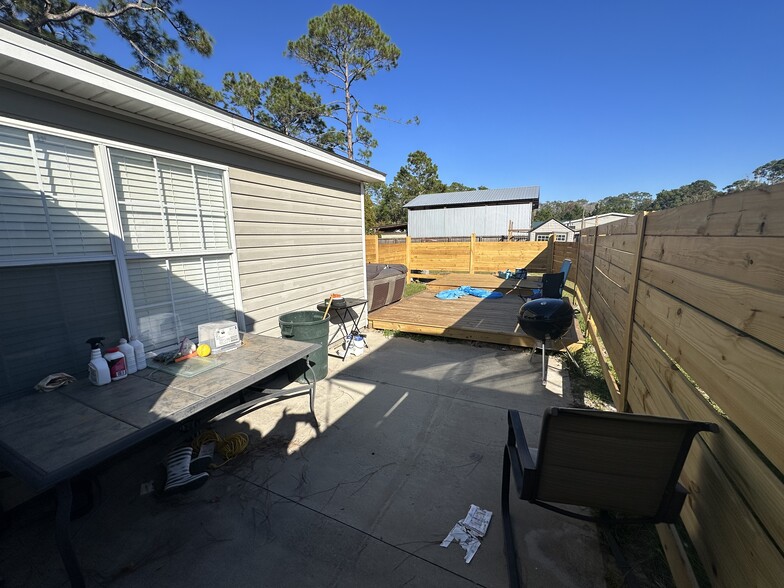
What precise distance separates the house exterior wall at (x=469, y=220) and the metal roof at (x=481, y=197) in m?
0.41

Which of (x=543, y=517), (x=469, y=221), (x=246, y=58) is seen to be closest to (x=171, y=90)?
(x=543, y=517)

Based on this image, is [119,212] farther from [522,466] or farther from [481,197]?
[481,197]

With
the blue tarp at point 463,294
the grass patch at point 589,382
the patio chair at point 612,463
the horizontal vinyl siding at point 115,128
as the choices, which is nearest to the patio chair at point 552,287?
the blue tarp at point 463,294

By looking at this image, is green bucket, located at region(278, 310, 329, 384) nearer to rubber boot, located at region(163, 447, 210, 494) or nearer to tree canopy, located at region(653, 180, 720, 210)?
rubber boot, located at region(163, 447, 210, 494)

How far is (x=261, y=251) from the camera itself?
364 centimetres

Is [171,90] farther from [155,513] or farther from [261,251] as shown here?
[155,513]

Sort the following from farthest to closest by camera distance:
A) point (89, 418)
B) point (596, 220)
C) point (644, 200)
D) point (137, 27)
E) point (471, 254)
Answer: point (644, 200) → point (471, 254) → point (596, 220) → point (137, 27) → point (89, 418)

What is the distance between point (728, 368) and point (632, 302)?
1502 mm

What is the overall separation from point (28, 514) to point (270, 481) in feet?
4.71

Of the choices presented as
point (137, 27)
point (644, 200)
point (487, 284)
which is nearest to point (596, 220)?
point (487, 284)

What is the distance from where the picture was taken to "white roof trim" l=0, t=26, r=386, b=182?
1766mm

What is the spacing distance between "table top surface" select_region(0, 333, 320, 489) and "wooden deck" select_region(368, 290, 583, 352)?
9.95 feet

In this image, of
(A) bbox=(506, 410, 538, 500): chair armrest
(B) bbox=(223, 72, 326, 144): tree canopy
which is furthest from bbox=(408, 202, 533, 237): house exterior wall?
(A) bbox=(506, 410, 538, 500): chair armrest

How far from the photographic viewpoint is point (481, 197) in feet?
81.1
